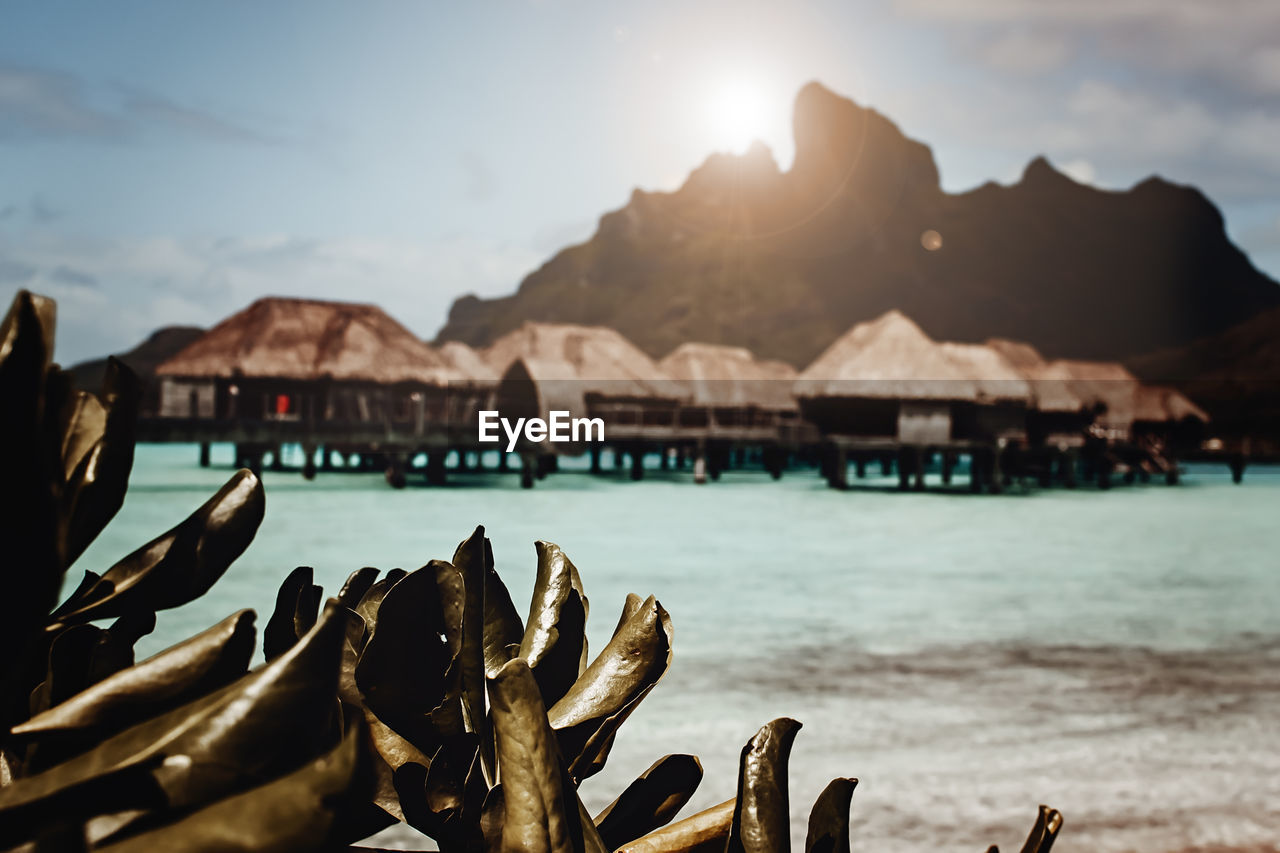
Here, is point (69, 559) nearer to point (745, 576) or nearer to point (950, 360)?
point (745, 576)

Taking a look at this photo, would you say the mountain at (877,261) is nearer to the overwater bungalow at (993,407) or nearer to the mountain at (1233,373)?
the mountain at (1233,373)

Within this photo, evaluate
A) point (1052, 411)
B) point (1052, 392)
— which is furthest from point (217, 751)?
point (1052, 392)

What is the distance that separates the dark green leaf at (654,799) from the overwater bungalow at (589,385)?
33634 mm

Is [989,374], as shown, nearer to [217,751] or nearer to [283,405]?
[283,405]

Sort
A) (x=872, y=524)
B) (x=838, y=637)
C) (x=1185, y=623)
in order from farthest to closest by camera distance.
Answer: (x=872, y=524)
(x=1185, y=623)
(x=838, y=637)

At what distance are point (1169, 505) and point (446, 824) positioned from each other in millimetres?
39071

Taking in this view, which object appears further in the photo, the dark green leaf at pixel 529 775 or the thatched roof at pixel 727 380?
the thatched roof at pixel 727 380

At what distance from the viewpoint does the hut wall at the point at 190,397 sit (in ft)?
107

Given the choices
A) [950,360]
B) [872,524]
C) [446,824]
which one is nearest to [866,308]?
[950,360]

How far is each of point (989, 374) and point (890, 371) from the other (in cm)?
553

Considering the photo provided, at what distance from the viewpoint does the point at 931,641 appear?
10797mm

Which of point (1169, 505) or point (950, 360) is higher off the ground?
point (950, 360)

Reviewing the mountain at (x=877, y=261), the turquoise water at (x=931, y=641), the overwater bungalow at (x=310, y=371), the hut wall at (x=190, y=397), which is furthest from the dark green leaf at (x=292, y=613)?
the mountain at (x=877, y=261)

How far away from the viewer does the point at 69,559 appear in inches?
19.7
